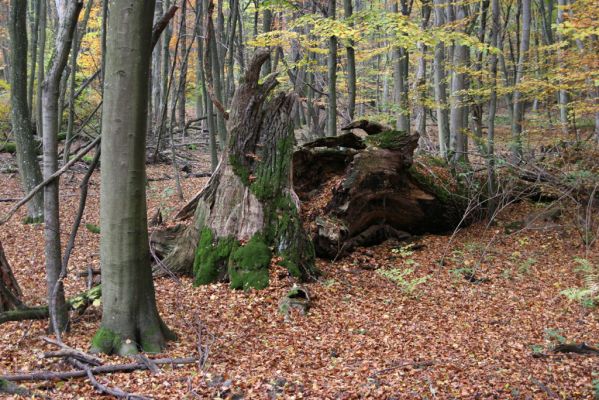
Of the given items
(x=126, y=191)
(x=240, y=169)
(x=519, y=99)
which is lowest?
(x=126, y=191)

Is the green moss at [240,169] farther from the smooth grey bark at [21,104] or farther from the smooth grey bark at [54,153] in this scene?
the smooth grey bark at [21,104]

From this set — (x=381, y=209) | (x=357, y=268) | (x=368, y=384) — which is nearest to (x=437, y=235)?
(x=381, y=209)

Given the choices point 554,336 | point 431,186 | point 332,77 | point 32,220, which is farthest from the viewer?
point 332,77

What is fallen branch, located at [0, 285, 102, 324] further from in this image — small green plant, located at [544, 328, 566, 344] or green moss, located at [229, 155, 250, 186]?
small green plant, located at [544, 328, 566, 344]

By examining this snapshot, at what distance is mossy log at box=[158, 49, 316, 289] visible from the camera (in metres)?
7.33

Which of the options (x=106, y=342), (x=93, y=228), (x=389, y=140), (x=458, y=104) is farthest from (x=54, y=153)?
(x=458, y=104)

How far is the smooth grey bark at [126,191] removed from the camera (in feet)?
14.1

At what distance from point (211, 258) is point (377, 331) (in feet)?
9.10

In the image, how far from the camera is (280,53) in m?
16.2

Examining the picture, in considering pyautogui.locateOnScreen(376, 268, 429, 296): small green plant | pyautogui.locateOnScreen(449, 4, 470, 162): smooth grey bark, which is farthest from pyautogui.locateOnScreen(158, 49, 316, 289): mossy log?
pyautogui.locateOnScreen(449, 4, 470, 162): smooth grey bark

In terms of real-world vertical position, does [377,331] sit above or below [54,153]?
below

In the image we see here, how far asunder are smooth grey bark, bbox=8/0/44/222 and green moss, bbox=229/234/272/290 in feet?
20.4

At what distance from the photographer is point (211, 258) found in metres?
7.38

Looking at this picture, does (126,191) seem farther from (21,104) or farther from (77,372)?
(21,104)
